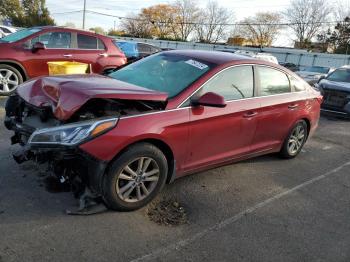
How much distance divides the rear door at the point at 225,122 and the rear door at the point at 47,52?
5.62 m

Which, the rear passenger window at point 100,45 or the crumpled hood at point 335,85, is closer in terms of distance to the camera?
the rear passenger window at point 100,45

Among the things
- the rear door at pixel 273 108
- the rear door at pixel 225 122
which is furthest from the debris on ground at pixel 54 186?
the rear door at pixel 273 108

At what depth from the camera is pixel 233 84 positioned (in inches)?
191

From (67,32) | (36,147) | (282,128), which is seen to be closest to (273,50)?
(67,32)

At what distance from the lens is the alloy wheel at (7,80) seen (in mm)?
8615

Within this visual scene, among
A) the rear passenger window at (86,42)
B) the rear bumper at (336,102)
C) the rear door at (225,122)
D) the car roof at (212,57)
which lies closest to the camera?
the rear door at (225,122)

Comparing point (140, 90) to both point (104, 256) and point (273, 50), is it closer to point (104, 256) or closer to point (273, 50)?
point (104, 256)

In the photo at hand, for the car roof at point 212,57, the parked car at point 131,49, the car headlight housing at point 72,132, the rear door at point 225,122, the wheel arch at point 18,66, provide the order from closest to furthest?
the car headlight housing at point 72,132
the rear door at point 225,122
the car roof at point 212,57
the wheel arch at point 18,66
the parked car at point 131,49

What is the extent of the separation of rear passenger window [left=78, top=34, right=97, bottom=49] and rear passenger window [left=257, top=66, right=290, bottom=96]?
566 cm

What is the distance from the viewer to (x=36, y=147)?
3.64m

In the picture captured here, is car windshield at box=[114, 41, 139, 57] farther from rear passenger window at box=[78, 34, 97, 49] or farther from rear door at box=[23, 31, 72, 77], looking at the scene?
rear door at box=[23, 31, 72, 77]

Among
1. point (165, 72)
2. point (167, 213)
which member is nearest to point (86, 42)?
point (165, 72)

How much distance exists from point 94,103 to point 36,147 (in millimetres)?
688

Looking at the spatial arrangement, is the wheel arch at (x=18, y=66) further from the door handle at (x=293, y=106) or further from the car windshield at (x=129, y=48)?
the car windshield at (x=129, y=48)
